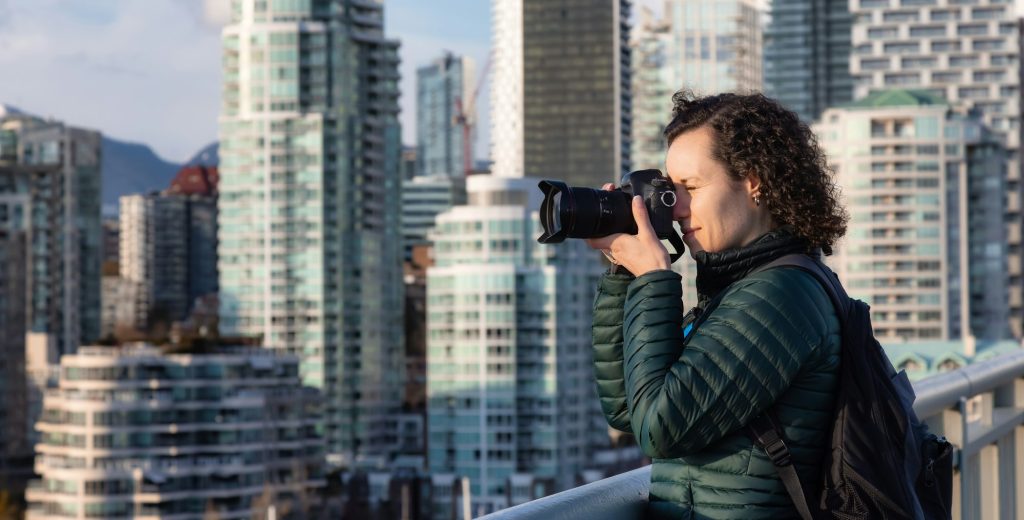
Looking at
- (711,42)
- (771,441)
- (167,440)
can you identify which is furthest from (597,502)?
→ (711,42)

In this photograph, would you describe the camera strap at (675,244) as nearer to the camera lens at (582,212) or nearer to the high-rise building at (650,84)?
the camera lens at (582,212)

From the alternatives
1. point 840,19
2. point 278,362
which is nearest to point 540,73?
point 840,19

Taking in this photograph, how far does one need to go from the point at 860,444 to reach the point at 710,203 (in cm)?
47

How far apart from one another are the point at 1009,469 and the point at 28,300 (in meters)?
89.3

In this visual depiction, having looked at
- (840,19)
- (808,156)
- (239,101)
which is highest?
(840,19)

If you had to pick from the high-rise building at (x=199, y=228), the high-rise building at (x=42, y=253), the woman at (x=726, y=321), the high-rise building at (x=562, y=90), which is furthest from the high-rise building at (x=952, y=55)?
the woman at (x=726, y=321)

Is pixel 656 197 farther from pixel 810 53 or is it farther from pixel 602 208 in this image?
pixel 810 53

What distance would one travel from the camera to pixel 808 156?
286cm

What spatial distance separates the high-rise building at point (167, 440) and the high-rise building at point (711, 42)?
227ft

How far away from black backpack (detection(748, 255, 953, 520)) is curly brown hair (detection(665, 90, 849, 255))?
108mm

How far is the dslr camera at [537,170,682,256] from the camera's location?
2783 mm

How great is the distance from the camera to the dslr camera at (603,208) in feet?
9.13

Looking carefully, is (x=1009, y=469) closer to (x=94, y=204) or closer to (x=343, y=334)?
(x=343, y=334)

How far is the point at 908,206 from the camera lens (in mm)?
79500
